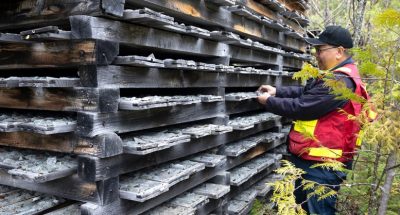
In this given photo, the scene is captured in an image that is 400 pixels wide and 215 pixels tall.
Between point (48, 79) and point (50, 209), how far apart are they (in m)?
1.18

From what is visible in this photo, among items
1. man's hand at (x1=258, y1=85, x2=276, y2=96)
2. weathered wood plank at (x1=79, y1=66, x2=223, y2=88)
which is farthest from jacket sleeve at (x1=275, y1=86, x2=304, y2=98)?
weathered wood plank at (x1=79, y1=66, x2=223, y2=88)

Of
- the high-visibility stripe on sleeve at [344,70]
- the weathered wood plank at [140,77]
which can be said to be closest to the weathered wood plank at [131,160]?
the weathered wood plank at [140,77]

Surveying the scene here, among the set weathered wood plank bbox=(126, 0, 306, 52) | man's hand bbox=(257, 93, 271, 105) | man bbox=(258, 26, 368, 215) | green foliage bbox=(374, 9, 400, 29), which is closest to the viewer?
green foliage bbox=(374, 9, 400, 29)

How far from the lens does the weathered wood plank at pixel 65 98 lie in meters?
2.39

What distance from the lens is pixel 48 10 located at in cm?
265

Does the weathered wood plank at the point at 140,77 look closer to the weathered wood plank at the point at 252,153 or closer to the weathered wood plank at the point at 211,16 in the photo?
the weathered wood plank at the point at 211,16

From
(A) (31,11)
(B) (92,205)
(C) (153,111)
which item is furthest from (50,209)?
(A) (31,11)

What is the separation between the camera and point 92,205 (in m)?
2.48

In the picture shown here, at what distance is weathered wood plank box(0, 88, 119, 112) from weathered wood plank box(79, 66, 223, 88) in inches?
2.7

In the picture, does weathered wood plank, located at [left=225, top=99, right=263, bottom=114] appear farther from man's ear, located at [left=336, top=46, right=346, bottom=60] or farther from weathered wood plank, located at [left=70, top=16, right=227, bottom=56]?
man's ear, located at [left=336, top=46, right=346, bottom=60]

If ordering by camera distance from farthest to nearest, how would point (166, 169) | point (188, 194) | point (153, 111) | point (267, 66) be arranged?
point (267, 66), point (188, 194), point (166, 169), point (153, 111)

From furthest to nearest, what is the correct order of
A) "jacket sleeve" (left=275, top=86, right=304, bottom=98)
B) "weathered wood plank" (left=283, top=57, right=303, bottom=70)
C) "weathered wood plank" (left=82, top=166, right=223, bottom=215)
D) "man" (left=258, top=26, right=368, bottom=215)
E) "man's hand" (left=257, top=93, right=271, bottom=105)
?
"weathered wood plank" (left=283, top=57, right=303, bottom=70)
"jacket sleeve" (left=275, top=86, right=304, bottom=98)
"man's hand" (left=257, top=93, right=271, bottom=105)
"man" (left=258, top=26, right=368, bottom=215)
"weathered wood plank" (left=82, top=166, right=223, bottom=215)

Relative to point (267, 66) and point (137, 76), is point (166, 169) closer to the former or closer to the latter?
point (137, 76)

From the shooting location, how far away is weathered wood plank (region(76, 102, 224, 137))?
2.39 m
